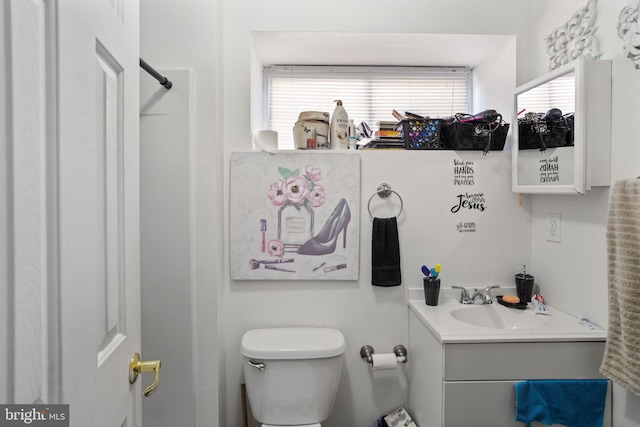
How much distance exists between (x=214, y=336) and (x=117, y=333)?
86 centimetres

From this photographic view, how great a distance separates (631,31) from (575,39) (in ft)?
0.91

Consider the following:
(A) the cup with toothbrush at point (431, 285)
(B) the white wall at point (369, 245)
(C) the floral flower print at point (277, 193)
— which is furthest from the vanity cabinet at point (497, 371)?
(C) the floral flower print at point (277, 193)

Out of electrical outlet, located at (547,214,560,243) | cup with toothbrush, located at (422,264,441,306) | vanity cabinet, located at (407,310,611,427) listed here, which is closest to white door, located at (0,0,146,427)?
vanity cabinet, located at (407,310,611,427)

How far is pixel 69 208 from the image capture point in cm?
50

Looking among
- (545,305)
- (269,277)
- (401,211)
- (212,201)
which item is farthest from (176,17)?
(545,305)

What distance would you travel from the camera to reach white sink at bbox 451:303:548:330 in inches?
55.6

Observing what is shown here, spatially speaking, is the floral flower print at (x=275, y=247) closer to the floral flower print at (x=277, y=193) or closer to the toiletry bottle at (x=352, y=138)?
the floral flower print at (x=277, y=193)

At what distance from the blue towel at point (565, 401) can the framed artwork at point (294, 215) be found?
81cm

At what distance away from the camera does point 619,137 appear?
3.79 ft

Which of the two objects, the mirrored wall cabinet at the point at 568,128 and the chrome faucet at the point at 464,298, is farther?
the chrome faucet at the point at 464,298

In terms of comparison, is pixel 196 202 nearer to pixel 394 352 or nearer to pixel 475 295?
pixel 394 352

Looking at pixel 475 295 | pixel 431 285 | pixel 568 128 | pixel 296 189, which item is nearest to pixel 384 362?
pixel 431 285

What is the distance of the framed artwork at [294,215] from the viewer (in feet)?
5.20

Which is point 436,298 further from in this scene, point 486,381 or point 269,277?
point 269,277
